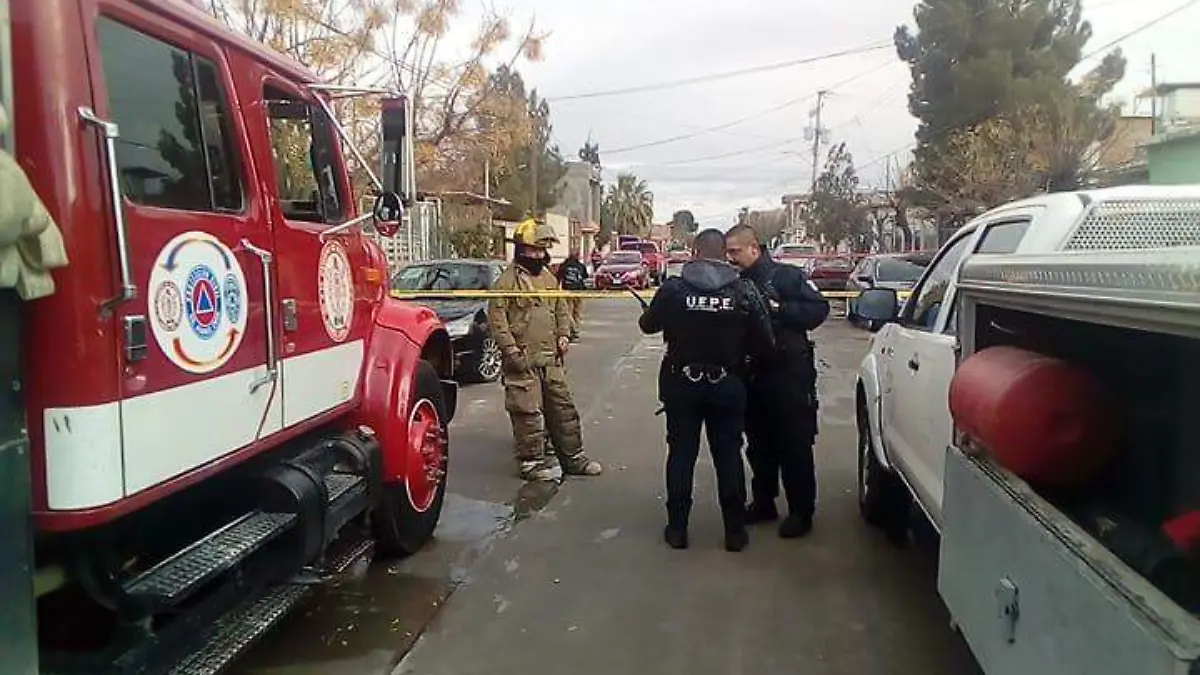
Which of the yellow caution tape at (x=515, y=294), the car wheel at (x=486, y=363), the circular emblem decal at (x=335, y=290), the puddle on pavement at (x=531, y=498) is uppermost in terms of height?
the circular emblem decal at (x=335, y=290)

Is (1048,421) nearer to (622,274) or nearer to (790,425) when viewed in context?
(790,425)

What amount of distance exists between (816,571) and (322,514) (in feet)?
8.90

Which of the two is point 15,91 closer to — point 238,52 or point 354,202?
point 238,52

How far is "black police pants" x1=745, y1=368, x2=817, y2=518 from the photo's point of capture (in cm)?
614

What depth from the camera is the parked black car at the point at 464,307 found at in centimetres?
1256

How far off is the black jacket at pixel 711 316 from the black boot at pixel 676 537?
3.14 feet

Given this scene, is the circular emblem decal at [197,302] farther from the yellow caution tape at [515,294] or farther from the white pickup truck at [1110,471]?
the yellow caution tape at [515,294]

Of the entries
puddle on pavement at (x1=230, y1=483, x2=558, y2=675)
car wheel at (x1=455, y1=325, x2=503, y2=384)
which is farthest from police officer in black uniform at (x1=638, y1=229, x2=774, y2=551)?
car wheel at (x1=455, y1=325, x2=503, y2=384)

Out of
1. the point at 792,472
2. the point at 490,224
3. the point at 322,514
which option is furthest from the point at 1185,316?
the point at 490,224

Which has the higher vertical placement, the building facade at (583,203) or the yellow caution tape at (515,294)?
the building facade at (583,203)

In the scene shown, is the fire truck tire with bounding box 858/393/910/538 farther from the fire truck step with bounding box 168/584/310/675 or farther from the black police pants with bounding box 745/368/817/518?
the fire truck step with bounding box 168/584/310/675

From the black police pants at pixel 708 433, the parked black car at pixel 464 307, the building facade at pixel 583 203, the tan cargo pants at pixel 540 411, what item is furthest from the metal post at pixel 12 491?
the building facade at pixel 583 203

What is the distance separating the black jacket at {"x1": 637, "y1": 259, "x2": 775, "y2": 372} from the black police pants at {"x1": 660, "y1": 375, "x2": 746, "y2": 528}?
0.46ft

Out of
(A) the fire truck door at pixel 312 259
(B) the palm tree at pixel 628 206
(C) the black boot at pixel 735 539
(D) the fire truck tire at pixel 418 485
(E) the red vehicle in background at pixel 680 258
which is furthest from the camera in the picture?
(B) the palm tree at pixel 628 206
